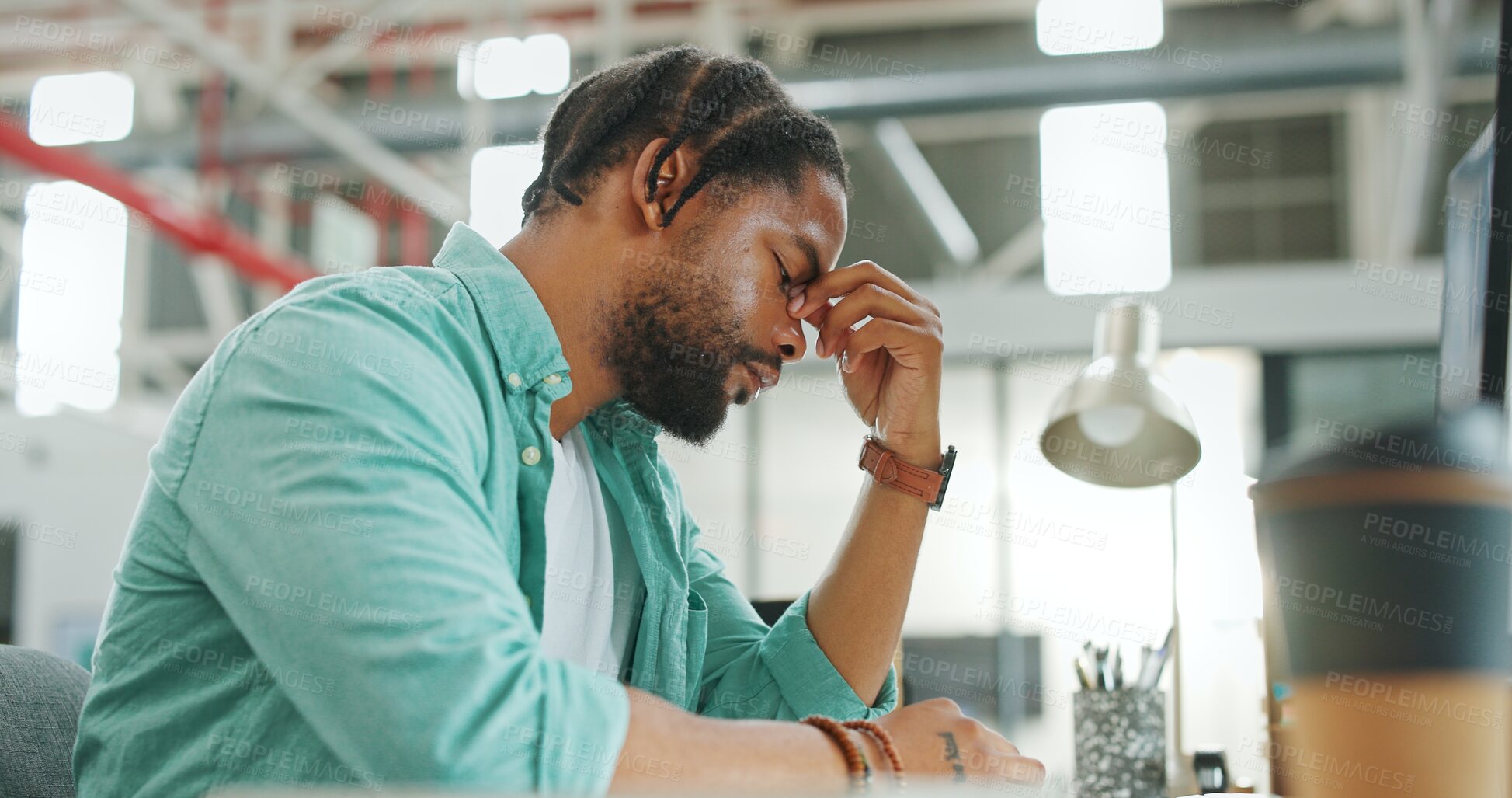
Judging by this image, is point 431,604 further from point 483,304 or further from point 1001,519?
point 1001,519

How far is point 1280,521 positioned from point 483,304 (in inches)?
30.7

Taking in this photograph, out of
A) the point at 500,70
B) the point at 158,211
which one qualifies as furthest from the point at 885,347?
the point at 500,70

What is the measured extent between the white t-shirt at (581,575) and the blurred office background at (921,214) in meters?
2.76

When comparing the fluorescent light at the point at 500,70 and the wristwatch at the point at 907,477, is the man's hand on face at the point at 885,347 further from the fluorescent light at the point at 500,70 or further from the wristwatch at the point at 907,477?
the fluorescent light at the point at 500,70

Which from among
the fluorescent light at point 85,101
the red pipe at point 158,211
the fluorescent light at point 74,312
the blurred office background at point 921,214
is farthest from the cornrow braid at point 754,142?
the fluorescent light at point 85,101

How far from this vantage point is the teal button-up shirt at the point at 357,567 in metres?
0.86

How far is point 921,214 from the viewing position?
6109 millimetres

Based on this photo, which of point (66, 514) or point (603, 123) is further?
point (66, 514)

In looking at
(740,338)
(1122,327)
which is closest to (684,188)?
(740,338)

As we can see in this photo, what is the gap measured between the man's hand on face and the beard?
9 cm

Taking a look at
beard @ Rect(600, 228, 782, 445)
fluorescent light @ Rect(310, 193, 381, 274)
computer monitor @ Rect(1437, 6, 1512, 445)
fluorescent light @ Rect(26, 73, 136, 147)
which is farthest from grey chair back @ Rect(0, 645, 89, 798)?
fluorescent light @ Rect(26, 73, 136, 147)

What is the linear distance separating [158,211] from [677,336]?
3214 millimetres

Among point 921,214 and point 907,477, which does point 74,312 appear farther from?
point 907,477

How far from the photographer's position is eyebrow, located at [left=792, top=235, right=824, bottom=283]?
4.90 feet
